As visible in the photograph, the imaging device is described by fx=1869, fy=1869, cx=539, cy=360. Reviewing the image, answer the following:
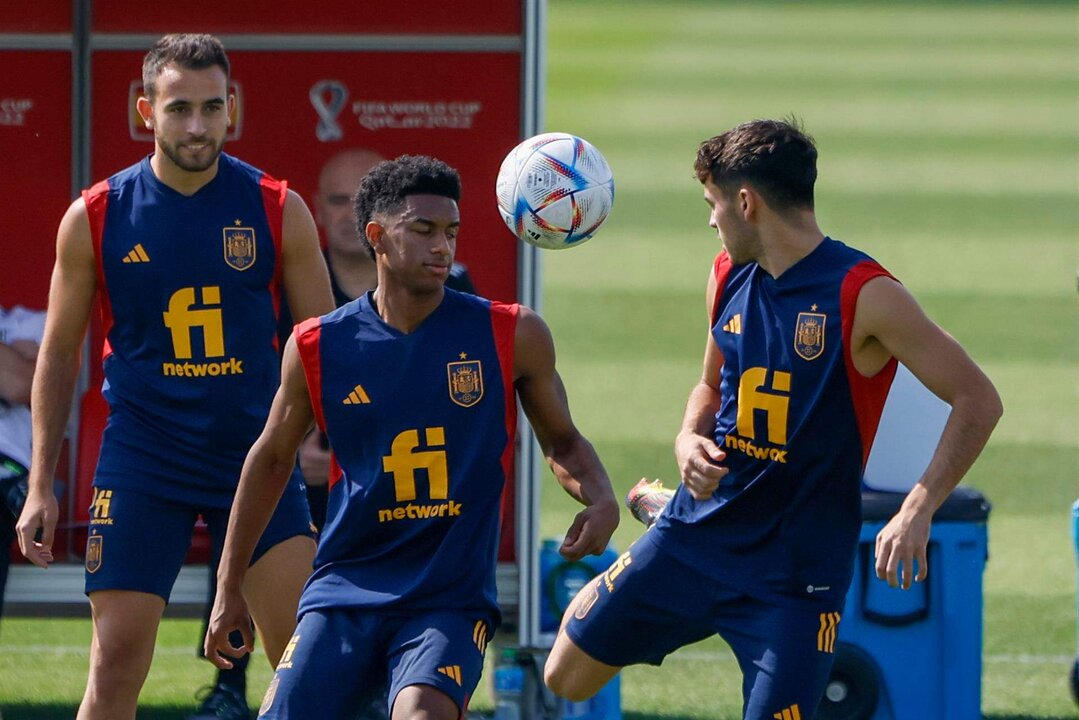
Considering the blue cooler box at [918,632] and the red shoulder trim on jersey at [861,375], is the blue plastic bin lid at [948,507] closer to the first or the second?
the blue cooler box at [918,632]

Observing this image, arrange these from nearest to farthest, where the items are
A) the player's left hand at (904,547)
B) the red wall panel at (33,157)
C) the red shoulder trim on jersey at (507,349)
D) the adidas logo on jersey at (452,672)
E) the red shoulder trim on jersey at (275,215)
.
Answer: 1. the adidas logo on jersey at (452,672)
2. the player's left hand at (904,547)
3. the red shoulder trim on jersey at (507,349)
4. the red shoulder trim on jersey at (275,215)
5. the red wall panel at (33,157)

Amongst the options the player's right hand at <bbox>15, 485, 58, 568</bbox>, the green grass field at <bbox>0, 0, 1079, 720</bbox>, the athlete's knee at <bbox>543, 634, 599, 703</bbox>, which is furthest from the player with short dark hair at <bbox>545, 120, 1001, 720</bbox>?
the green grass field at <bbox>0, 0, 1079, 720</bbox>

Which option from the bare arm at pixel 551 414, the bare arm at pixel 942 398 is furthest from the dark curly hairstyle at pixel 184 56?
the bare arm at pixel 942 398

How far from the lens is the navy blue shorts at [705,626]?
4898mm

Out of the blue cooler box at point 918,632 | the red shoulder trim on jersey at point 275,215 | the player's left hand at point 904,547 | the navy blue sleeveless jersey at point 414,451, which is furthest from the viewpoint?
the blue cooler box at point 918,632

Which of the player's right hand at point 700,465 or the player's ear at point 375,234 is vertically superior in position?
the player's ear at point 375,234

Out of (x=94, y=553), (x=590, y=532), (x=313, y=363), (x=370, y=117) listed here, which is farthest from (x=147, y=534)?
(x=370, y=117)

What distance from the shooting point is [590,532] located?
459 cm

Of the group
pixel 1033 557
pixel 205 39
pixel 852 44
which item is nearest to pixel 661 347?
pixel 1033 557

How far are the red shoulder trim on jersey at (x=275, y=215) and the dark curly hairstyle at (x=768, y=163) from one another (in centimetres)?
134

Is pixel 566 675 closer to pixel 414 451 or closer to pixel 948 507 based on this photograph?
pixel 414 451

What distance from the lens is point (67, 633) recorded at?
8234mm

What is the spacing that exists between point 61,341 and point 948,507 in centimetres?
297

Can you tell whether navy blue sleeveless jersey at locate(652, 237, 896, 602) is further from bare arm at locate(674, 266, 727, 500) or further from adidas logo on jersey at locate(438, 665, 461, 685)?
adidas logo on jersey at locate(438, 665, 461, 685)
